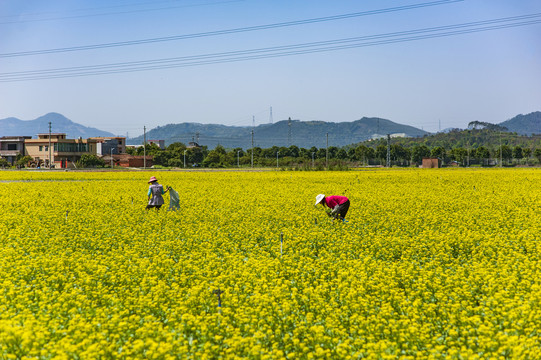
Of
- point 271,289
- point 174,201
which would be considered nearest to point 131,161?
point 174,201

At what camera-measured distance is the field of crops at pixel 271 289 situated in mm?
6906

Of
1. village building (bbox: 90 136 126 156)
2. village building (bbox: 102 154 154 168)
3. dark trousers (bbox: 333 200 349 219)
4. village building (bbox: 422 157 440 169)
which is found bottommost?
dark trousers (bbox: 333 200 349 219)

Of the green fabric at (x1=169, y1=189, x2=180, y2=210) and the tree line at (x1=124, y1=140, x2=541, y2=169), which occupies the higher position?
the tree line at (x1=124, y1=140, x2=541, y2=169)

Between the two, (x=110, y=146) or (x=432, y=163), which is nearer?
(x=432, y=163)

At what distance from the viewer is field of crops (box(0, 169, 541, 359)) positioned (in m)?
6.91

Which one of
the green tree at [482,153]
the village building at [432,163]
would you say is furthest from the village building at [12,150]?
Result: the green tree at [482,153]

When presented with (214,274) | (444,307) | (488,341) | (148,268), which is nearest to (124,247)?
(148,268)

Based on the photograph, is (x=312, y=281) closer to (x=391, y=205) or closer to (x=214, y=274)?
(x=214, y=274)

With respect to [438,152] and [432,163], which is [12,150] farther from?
[438,152]

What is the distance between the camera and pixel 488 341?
6.74m

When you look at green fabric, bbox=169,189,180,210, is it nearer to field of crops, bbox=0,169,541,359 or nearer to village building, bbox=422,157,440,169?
field of crops, bbox=0,169,541,359

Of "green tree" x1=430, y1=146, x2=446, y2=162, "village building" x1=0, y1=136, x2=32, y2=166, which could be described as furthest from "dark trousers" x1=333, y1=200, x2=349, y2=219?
"green tree" x1=430, y1=146, x2=446, y2=162

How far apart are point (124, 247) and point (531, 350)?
10226 mm

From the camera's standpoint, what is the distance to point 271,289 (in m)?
9.42
